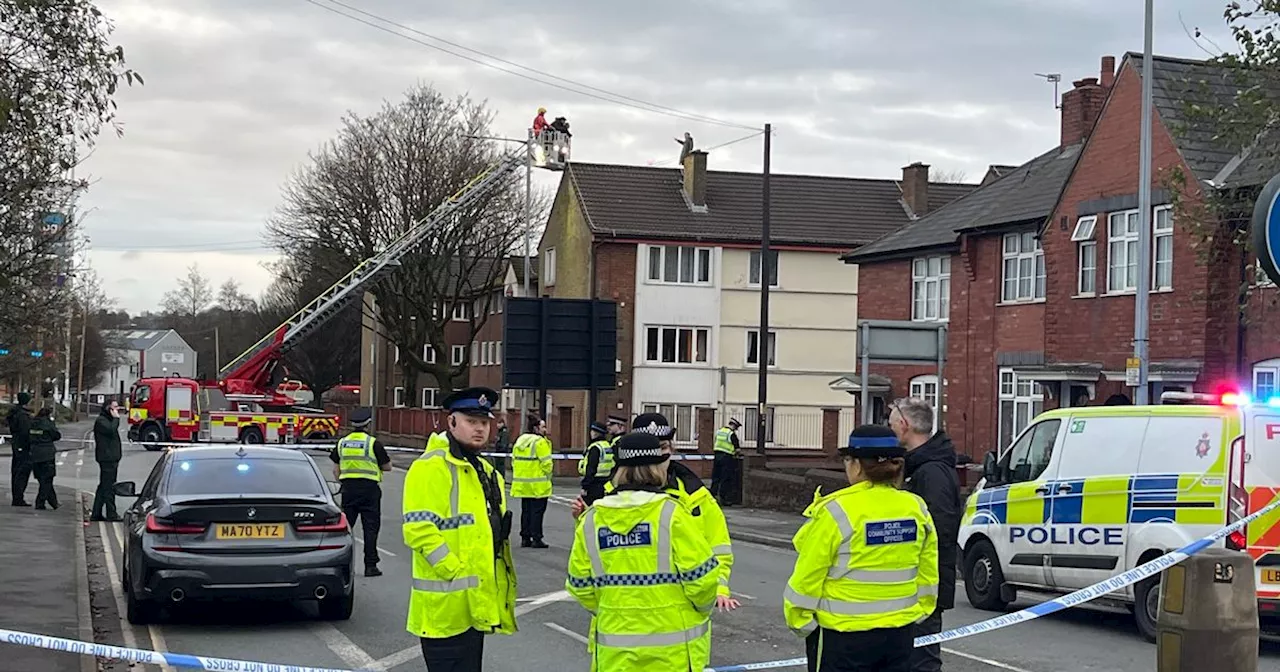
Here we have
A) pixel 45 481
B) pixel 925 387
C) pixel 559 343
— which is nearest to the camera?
pixel 45 481

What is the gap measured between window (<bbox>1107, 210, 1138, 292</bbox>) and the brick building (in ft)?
0.11

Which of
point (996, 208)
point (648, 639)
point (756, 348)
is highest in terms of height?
point (996, 208)

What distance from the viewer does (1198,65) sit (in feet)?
86.8

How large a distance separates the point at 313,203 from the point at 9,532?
4006cm

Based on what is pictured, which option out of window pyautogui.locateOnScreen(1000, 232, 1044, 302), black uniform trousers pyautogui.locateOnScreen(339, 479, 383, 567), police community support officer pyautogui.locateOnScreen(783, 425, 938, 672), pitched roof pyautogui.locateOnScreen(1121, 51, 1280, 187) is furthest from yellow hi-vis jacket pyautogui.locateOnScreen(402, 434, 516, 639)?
window pyautogui.locateOnScreen(1000, 232, 1044, 302)

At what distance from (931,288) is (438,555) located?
31568mm

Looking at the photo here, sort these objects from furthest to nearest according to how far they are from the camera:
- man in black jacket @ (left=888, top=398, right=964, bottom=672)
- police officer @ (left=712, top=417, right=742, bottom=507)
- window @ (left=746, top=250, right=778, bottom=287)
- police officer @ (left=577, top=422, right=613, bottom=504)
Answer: window @ (left=746, top=250, right=778, bottom=287)
police officer @ (left=712, top=417, right=742, bottom=507)
police officer @ (left=577, top=422, right=613, bottom=504)
man in black jacket @ (left=888, top=398, right=964, bottom=672)

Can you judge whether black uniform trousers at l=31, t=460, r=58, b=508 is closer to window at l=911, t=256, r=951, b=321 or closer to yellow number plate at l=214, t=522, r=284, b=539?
yellow number plate at l=214, t=522, r=284, b=539

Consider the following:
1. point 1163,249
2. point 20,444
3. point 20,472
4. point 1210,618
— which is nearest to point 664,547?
point 1210,618

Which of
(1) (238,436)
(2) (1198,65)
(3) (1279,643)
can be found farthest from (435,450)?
(1) (238,436)

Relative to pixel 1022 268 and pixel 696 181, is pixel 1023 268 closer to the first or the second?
pixel 1022 268

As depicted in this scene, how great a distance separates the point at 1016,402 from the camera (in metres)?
32.3

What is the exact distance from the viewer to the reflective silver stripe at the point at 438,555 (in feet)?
20.6

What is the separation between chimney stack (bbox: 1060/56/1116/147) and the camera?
111 ft
